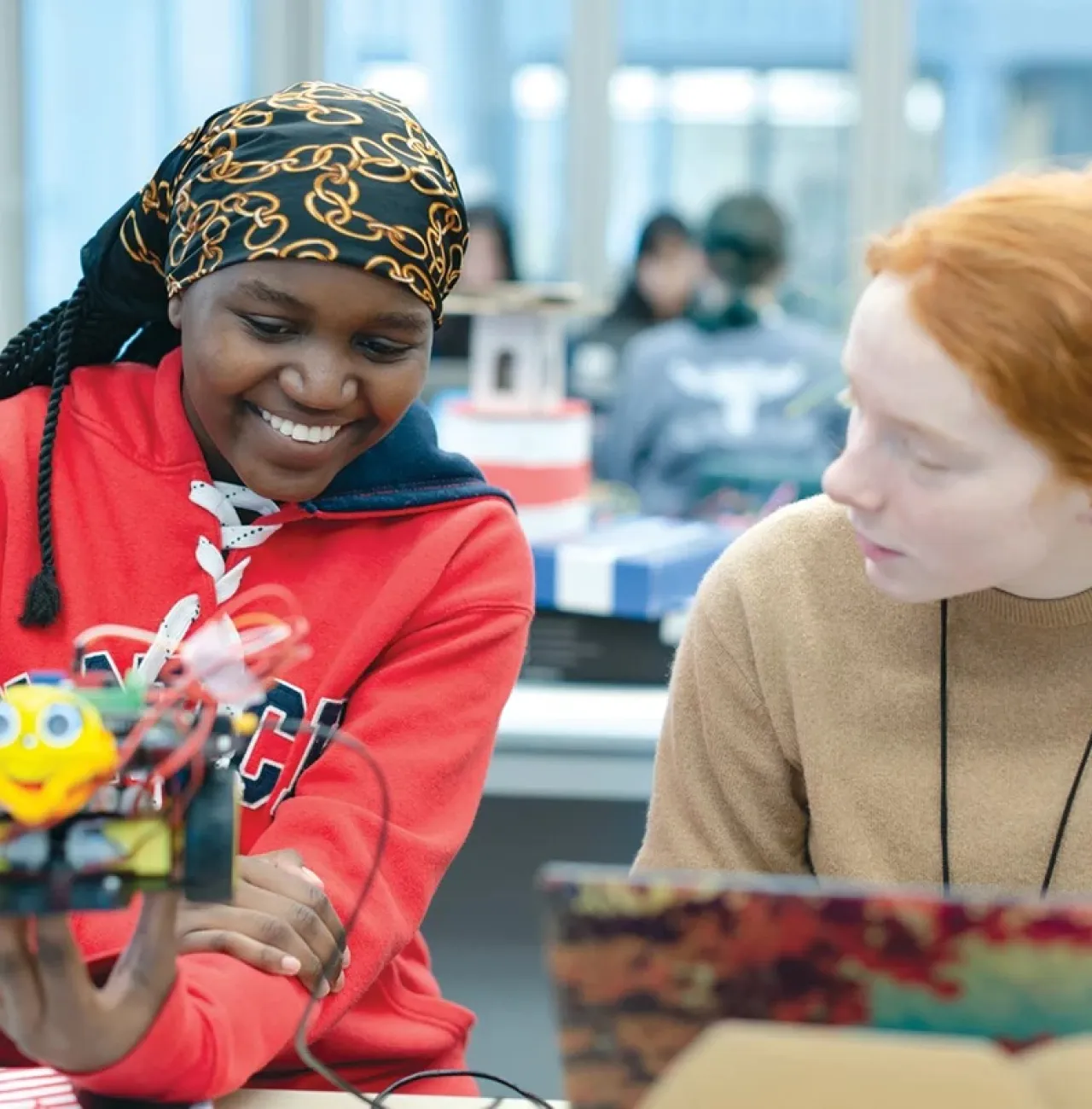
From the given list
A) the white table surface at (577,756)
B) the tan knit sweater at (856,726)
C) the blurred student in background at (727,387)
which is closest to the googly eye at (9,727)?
the tan knit sweater at (856,726)

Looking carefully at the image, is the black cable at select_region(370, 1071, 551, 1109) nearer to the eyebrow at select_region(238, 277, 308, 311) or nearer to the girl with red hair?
the girl with red hair

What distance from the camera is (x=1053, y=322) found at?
91 cm

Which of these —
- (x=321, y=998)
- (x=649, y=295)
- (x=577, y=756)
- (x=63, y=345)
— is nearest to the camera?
(x=321, y=998)

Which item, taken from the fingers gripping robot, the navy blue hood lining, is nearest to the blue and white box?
the navy blue hood lining

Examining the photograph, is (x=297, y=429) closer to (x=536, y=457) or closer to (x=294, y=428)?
(x=294, y=428)

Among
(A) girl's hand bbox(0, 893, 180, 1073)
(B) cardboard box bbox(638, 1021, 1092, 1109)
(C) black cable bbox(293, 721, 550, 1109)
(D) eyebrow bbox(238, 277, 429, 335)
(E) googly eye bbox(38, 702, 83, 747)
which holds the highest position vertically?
(D) eyebrow bbox(238, 277, 429, 335)

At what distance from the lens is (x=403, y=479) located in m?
1.23

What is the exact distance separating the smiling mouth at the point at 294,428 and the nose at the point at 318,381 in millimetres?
30

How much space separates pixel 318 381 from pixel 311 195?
0.41 ft

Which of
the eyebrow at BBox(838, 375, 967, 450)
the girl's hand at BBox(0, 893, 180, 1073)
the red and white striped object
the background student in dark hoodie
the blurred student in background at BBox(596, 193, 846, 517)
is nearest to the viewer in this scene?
the girl's hand at BBox(0, 893, 180, 1073)

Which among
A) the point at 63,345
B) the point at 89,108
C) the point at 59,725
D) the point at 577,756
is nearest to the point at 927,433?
the point at 59,725

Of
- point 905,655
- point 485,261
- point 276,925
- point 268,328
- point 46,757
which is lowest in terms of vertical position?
point 485,261

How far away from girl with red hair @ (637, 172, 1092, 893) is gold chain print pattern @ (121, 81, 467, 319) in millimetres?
314

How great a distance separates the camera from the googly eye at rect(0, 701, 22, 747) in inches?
28.9
